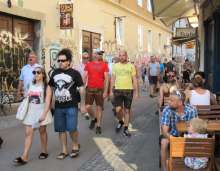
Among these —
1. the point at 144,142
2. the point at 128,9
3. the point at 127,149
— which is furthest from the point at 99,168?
the point at 128,9

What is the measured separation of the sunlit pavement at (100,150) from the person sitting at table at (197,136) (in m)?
1.92

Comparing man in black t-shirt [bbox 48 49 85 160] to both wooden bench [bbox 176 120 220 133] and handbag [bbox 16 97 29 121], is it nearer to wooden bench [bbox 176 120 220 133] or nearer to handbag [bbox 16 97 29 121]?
handbag [bbox 16 97 29 121]

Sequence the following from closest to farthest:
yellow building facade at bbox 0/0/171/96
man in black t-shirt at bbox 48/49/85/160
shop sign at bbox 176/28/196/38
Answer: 1. man in black t-shirt at bbox 48/49/85/160
2. yellow building facade at bbox 0/0/171/96
3. shop sign at bbox 176/28/196/38

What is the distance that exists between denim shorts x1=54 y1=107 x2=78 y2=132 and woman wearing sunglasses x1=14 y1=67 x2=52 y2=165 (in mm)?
155

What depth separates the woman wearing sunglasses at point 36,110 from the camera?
24.5 feet

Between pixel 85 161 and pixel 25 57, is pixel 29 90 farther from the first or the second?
pixel 25 57

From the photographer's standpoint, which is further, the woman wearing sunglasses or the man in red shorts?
the man in red shorts

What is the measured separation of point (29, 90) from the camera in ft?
24.9

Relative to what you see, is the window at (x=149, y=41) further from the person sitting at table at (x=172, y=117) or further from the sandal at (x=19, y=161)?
the person sitting at table at (x=172, y=117)

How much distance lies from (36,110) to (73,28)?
11.6m

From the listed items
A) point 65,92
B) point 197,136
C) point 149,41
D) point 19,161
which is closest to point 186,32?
point 149,41

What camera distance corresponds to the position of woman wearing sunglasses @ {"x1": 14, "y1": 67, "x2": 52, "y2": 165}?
294 inches

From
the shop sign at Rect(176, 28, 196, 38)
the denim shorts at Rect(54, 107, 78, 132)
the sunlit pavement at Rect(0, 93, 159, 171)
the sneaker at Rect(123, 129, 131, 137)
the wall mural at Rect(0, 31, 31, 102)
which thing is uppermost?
the shop sign at Rect(176, 28, 196, 38)

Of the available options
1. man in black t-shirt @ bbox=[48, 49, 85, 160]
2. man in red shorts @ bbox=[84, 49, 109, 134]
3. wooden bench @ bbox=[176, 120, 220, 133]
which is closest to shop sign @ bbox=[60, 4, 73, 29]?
man in red shorts @ bbox=[84, 49, 109, 134]
